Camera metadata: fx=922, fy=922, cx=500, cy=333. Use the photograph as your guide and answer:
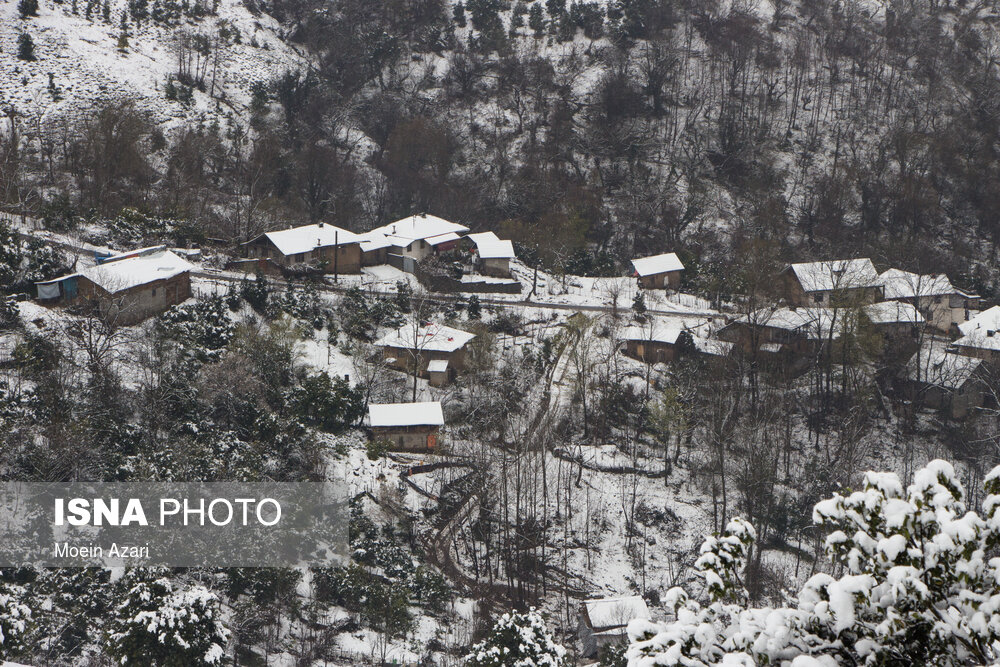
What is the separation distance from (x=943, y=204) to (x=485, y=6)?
1457 inches

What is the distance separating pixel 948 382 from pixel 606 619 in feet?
76.2

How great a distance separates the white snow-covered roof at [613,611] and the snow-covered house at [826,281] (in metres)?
23.5

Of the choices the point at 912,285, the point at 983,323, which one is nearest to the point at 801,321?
the point at 912,285

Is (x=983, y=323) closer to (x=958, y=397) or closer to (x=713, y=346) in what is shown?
(x=958, y=397)

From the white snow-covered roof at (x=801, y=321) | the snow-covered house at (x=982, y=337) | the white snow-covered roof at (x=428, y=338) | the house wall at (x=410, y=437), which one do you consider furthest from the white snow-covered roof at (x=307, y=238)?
the snow-covered house at (x=982, y=337)

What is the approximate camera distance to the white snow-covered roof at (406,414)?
34.7 meters

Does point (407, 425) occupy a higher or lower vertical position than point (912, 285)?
lower

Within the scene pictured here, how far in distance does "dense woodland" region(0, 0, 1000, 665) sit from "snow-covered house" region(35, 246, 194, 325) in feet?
3.25

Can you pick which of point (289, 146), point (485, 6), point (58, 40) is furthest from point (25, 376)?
point (485, 6)

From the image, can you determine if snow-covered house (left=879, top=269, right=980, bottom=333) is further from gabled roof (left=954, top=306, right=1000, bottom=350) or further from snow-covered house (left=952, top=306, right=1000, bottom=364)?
snow-covered house (left=952, top=306, right=1000, bottom=364)

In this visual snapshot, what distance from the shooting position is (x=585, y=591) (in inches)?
1185

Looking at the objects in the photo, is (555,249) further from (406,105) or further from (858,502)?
(858,502)

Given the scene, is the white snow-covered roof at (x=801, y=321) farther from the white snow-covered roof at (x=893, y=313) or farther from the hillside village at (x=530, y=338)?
the white snow-covered roof at (x=893, y=313)

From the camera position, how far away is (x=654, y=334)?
42.4 meters
